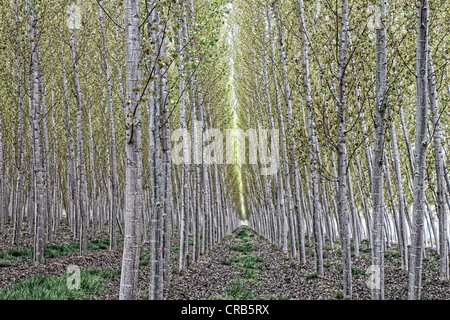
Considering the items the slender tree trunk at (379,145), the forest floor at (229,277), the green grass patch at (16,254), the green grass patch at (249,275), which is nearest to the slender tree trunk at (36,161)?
the forest floor at (229,277)

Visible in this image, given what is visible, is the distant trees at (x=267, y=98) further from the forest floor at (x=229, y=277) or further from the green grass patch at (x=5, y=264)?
the green grass patch at (x=5, y=264)

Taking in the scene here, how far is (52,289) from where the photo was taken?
24.4 ft

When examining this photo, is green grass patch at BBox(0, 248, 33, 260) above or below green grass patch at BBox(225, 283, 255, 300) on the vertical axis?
above

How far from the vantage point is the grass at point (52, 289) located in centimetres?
696

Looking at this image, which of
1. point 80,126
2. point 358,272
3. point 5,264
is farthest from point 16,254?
point 358,272

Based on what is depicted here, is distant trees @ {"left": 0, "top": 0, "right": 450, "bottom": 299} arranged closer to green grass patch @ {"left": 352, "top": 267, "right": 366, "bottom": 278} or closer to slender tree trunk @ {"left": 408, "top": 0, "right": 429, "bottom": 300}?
slender tree trunk @ {"left": 408, "top": 0, "right": 429, "bottom": 300}

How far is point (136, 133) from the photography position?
185 inches

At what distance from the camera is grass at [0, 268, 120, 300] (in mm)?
6965

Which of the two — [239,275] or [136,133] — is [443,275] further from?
[136,133]

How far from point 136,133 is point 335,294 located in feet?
19.9

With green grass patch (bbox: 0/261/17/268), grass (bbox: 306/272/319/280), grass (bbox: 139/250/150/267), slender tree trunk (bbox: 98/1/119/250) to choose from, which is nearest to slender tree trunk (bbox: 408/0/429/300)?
grass (bbox: 306/272/319/280)

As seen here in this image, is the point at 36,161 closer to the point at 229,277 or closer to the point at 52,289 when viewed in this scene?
the point at 52,289

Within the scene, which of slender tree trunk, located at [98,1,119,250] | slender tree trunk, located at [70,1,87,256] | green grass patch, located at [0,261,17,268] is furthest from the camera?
slender tree trunk, located at [98,1,119,250]
